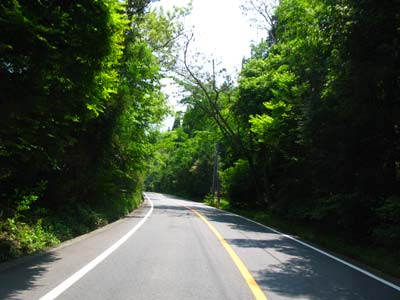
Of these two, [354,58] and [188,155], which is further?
[188,155]

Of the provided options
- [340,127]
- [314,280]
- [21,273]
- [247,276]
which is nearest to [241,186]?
[340,127]

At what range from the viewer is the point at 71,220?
503 inches

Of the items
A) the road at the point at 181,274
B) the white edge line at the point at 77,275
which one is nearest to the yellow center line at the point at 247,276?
the road at the point at 181,274

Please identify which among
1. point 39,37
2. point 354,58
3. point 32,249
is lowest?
point 32,249

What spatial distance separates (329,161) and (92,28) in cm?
1012

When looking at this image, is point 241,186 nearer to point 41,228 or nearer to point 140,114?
point 140,114

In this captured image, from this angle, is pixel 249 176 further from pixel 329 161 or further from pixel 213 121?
pixel 329 161

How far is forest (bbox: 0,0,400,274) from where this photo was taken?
7.07m

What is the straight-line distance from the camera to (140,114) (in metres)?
21.4

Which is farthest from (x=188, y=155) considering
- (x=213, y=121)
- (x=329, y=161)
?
(x=329, y=161)

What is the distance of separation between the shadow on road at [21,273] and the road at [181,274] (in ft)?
0.04

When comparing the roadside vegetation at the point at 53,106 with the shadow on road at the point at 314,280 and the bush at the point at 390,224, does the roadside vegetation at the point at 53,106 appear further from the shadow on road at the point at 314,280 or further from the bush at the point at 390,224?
the bush at the point at 390,224

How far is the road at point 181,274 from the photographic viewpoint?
5645 millimetres

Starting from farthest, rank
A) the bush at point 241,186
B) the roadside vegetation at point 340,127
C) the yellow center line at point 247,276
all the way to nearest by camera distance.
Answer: the bush at point 241,186, the roadside vegetation at point 340,127, the yellow center line at point 247,276
